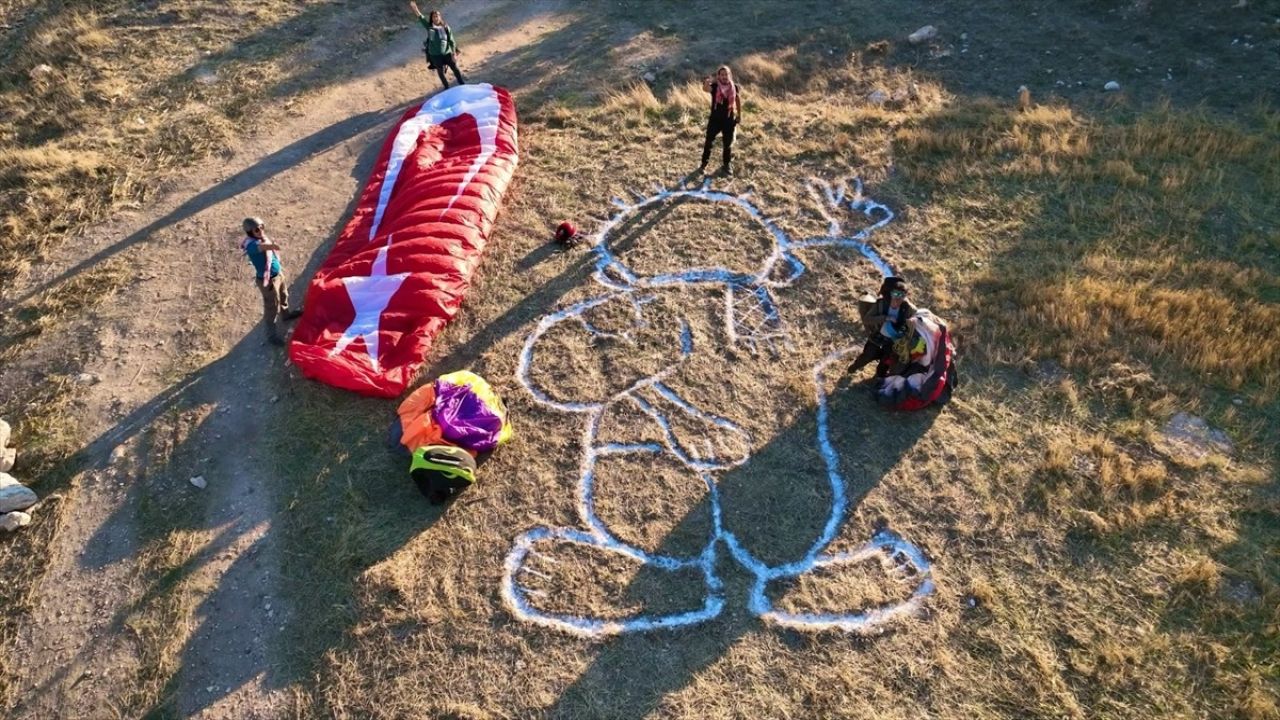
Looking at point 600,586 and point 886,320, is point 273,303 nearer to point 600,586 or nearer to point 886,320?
point 600,586

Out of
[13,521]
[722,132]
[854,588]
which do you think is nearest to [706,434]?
[854,588]

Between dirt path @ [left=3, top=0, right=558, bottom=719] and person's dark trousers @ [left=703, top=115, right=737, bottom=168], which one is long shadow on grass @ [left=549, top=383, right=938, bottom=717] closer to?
dirt path @ [left=3, top=0, right=558, bottom=719]

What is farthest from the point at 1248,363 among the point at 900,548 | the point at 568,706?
the point at 568,706

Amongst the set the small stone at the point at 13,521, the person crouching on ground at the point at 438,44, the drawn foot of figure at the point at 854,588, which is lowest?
the drawn foot of figure at the point at 854,588

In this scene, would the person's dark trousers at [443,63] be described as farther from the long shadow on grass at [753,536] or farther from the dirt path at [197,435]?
the long shadow on grass at [753,536]

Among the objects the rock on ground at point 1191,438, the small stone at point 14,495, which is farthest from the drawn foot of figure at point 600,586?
the small stone at point 14,495

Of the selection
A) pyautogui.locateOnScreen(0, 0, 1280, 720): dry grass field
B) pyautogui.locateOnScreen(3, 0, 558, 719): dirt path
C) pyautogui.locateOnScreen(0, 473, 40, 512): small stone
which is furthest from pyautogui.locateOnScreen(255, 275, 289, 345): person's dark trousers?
pyautogui.locateOnScreen(0, 473, 40, 512): small stone
